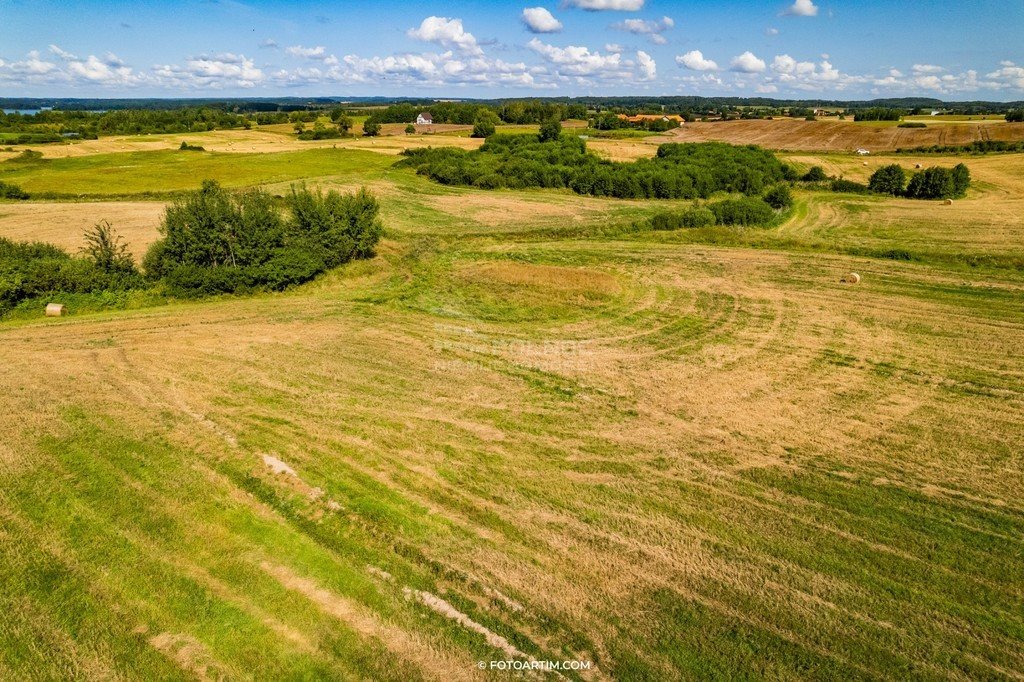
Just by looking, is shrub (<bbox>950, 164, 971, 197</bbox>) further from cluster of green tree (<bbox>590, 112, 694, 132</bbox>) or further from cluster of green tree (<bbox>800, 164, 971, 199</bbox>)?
cluster of green tree (<bbox>590, 112, 694, 132</bbox>)

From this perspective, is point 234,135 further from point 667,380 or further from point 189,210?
point 667,380

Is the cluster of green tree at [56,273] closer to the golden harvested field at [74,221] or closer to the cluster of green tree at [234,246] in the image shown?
the cluster of green tree at [234,246]

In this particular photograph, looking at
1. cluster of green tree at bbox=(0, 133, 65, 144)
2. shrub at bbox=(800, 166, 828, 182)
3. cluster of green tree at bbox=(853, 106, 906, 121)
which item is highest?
cluster of green tree at bbox=(853, 106, 906, 121)

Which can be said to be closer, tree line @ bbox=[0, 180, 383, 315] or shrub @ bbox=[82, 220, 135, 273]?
tree line @ bbox=[0, 180, 383, 315]

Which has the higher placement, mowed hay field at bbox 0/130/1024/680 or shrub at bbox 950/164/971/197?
shrub at bbox 950/164/971/197

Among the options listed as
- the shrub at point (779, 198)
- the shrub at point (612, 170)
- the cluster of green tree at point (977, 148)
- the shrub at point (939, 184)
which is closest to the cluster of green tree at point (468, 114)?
the shrub at point (612, 170)

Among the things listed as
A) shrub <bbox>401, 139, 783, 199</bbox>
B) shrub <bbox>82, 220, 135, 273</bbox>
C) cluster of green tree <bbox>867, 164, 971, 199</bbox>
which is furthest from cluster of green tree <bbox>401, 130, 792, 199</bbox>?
shrub <bbox>82, 220, 135, 273</bbox>

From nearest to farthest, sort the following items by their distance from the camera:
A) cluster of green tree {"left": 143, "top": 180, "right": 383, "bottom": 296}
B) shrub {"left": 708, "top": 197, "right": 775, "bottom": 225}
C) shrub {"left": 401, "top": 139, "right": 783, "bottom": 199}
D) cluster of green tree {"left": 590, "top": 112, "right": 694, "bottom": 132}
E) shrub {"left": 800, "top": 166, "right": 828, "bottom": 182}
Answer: cluster of green tree {"left": 143, "top": 180, "right": 383, "bottom": 296}, shrub {"left": 708, "top": 197, "right": 775, "bottom": 225}, shrub {"left": 401, "top": 139, "right": 783, "bottom": 199}, shrub {"left": 800, "top": 166, "right": 828, "bottom": 182}, cluster of green tree {"left": 590, "top": 112, "right": 694, "bottom": 132}

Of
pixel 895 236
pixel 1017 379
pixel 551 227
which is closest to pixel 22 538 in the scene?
pixel 1017 379
